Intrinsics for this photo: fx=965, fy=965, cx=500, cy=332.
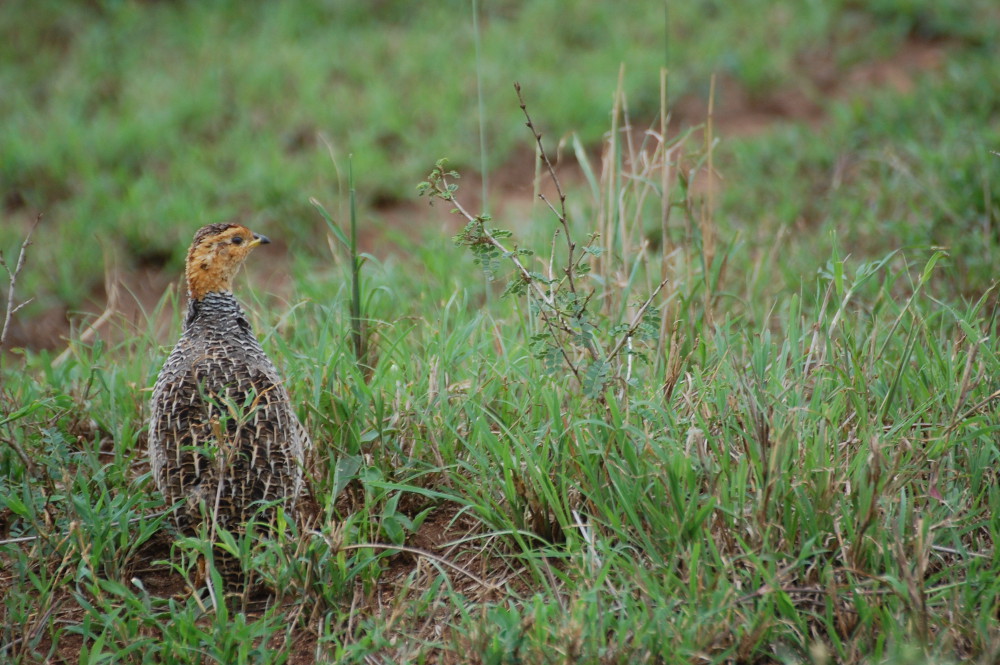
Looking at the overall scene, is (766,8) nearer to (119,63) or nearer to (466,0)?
(466,0)

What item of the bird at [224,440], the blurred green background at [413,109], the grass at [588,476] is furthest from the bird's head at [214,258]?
the blurred green background at [413,109]

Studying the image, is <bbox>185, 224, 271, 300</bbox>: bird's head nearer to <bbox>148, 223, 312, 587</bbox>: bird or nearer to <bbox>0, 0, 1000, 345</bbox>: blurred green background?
<bbox>148, 223, 312, 587</bbox>: bird

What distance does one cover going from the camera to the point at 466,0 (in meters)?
8.67

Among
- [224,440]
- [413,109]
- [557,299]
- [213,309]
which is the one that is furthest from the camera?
[413,109]

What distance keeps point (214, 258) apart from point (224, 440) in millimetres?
983

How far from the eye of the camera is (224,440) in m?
3.02

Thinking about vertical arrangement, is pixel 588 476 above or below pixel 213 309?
below

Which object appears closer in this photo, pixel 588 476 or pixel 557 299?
pixel 588 476

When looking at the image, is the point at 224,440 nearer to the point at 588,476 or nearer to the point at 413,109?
the point at 588,476

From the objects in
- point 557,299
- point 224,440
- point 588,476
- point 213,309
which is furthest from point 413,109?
point 588,476

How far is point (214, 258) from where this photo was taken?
3734 millimetres

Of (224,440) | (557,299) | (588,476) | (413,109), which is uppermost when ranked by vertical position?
(557,299)

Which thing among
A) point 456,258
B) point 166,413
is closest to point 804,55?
point 456,258

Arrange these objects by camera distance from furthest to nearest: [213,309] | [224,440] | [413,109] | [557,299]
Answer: [413,109], [213,309], [557,299], [224,440]
